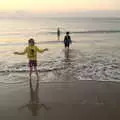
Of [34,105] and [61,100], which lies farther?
[61,100]

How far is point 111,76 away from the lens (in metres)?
12.4

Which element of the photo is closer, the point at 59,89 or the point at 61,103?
the point at 61,103

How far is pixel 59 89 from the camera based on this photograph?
10.2 meters

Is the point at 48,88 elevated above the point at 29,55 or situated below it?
below

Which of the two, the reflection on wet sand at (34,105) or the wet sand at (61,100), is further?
the reflection on wet sand at (34,105)

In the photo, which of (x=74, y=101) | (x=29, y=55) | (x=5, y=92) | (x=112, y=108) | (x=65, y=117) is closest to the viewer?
(x=65, y=117)

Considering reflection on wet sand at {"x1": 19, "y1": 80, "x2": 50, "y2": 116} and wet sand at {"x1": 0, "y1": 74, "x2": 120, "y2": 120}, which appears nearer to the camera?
wet sand at {"x1": 0, "y1": 74, "x2": 120, "y2": 120}

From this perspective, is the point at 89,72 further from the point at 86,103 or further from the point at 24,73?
the point at 86,103

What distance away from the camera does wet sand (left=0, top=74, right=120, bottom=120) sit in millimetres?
7574

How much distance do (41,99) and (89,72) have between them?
4.93 m

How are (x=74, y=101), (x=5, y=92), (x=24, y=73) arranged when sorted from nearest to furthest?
(x=74, y=101) < (x=5, y=92) < (x=24, y=73)

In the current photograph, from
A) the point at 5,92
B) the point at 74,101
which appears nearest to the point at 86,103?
the point at 74,101

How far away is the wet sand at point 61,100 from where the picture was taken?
24.8ft

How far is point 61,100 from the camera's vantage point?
8828 millimetres
